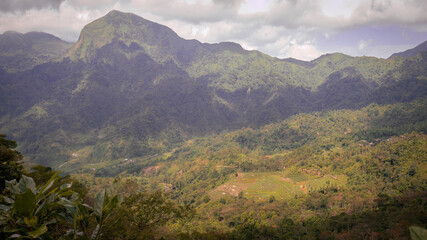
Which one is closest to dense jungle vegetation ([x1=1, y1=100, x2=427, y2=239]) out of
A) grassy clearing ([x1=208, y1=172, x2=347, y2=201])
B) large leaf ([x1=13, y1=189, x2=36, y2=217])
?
large leaf ([x1=13, y1=189, x2=36, y2=217])

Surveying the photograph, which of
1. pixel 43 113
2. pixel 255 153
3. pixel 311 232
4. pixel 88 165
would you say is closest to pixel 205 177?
pixel 255 153

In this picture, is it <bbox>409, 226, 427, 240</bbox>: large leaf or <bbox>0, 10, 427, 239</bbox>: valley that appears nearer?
<bbox>409, 226, 427, 240</bbox>: large leaf

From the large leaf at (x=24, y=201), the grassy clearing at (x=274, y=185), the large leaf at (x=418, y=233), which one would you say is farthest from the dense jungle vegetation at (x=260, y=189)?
the large leaf at (x=418, y=233)

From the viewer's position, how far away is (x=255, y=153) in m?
140

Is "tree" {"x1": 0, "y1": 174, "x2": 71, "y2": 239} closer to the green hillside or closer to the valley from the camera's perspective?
the valley

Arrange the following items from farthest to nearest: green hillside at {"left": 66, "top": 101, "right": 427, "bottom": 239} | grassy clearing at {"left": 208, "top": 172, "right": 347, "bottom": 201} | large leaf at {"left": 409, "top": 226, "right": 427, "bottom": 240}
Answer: grassy clearing at {"left": 208, "top": 172, "right": 347, "bottom": 201}
green hillside at {"left": 66, "top": 101, "right": 427, "bottom": 239}
large leaf at {"left": 409, "top": 226, "right": 427, "bottom": 240}

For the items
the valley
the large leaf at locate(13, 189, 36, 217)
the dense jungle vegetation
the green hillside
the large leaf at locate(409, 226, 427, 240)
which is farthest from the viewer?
the green hillside

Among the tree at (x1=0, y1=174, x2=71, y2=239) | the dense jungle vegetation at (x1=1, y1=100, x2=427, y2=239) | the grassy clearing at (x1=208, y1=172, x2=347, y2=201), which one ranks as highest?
the tree at (x1=0, y1=174, x2=71, y2=239)

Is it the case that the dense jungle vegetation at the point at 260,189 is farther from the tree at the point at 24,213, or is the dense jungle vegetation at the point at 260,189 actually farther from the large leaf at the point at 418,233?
the large leaf at the point at 418,233

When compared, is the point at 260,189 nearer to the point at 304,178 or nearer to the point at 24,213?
the point at 304,178

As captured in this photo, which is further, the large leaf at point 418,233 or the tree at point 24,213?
the tree at point 24,213

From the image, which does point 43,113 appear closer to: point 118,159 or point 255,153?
point 118,159

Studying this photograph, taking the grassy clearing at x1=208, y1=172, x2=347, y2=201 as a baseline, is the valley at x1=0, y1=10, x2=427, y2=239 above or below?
above

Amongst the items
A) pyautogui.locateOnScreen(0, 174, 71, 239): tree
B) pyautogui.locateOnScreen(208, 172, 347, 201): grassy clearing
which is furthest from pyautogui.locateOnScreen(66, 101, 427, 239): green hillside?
pyautogui.locateOnScreen(0, 174, 71, 239): tree
